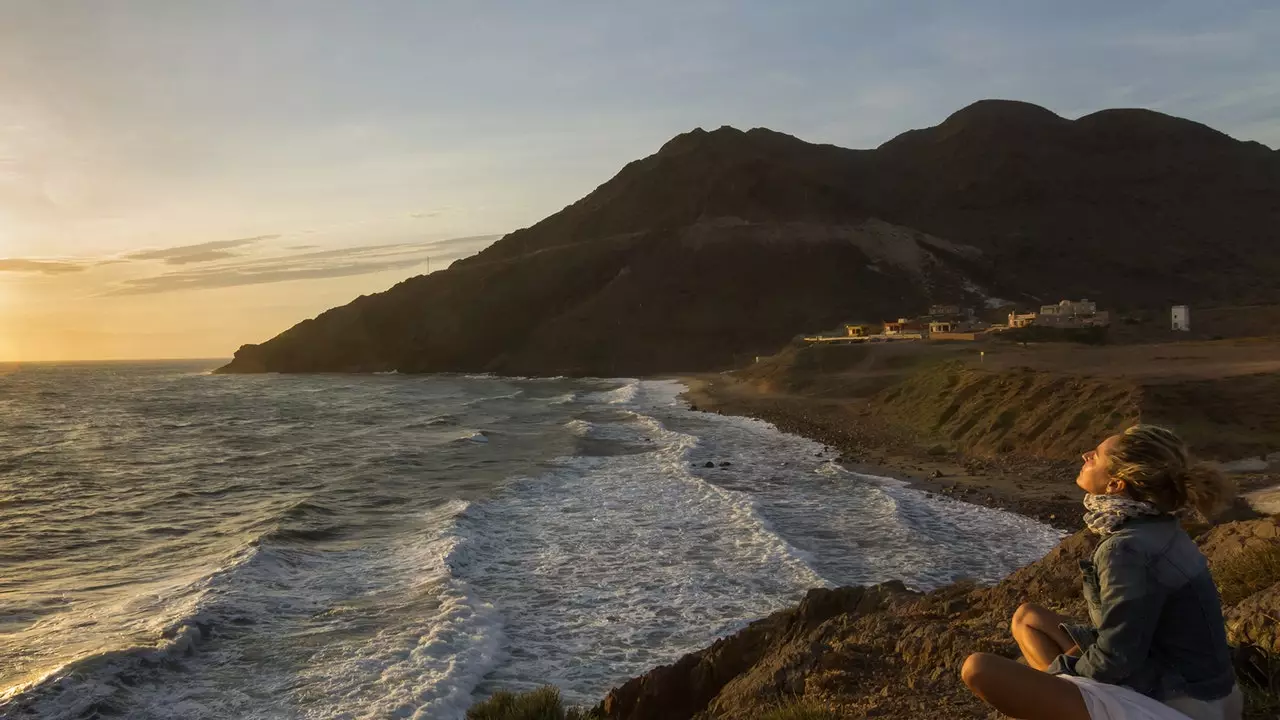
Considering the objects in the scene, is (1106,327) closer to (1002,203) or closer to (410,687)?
(410,687)

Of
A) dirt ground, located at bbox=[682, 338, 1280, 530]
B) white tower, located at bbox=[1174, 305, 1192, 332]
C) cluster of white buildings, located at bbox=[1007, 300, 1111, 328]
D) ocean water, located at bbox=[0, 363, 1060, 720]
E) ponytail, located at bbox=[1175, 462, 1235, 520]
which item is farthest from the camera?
white tower, located at bbox=[1174, 305, 1192, 332]

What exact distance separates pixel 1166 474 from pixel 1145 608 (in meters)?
0.56

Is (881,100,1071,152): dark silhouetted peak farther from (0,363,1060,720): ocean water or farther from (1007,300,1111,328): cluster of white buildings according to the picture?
(0,363,1060,720): ocean water

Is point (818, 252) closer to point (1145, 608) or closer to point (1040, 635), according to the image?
point (1040, 635)

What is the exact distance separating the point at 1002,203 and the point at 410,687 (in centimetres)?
17422

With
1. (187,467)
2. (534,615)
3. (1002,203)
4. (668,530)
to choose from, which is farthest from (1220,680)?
(1002,203)

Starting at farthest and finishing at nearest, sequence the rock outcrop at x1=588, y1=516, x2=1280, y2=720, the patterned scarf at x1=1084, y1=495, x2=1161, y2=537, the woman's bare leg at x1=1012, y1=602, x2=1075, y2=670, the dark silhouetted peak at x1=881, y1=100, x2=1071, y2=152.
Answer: the dark silhouetted peak at x1=881, y1=100, x2=1071, y2=152 → the rock outcrop at x1=588, y1=516, x2=1280, y2=720 → the woman's bare leg at x1=1012, y1=602, x2=1075, y2=670 → the patterned scarf at x1=1084, y1=495, x2=1161, y2=537

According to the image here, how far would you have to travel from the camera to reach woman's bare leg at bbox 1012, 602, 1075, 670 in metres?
4.21

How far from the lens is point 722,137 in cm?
19525

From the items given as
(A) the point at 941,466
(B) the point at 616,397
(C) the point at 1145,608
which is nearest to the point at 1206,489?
(C) the point at 1145,608

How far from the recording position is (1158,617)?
3.43m

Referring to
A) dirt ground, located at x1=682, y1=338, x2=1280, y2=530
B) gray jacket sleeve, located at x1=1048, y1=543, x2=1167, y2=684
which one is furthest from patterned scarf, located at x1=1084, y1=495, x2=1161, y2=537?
dirt ground, located at x1=682, y1=338, x2=1280, y2=530

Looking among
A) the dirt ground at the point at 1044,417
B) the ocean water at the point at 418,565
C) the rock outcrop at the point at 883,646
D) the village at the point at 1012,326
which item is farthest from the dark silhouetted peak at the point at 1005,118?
the rock outcrop at the point at 883,646

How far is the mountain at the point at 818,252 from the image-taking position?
122 meters
